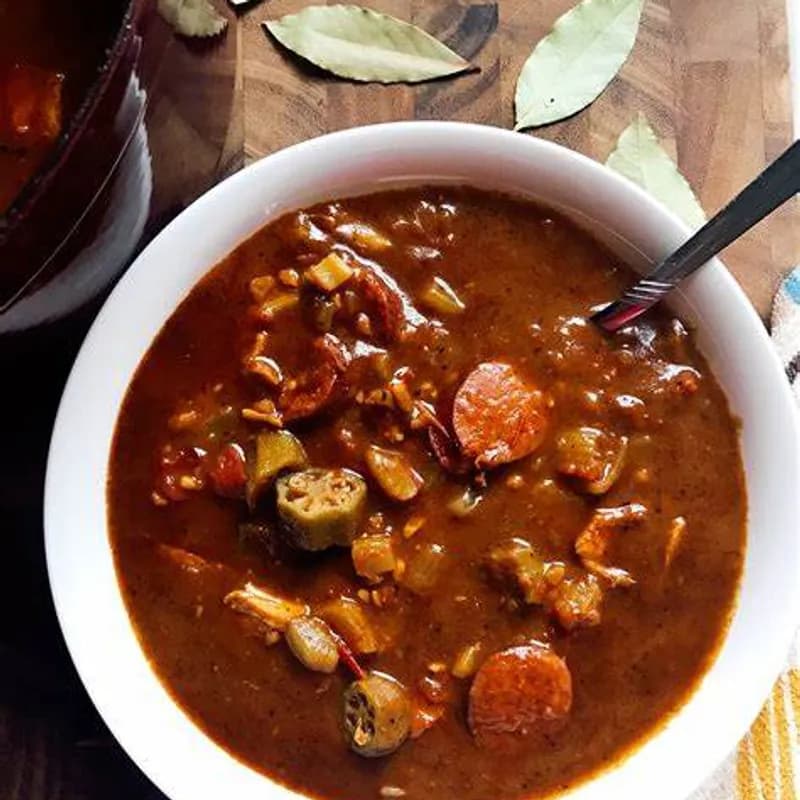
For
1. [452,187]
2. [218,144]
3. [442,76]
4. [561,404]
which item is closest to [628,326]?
[561,404]

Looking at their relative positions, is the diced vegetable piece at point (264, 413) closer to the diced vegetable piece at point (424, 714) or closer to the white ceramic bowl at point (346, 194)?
the white ceramic bowl at point (346, 194)

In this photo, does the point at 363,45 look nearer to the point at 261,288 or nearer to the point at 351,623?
the point at 261,288

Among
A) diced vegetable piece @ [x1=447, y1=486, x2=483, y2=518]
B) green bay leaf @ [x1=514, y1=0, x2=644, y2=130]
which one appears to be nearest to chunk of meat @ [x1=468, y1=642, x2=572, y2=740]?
diced vegetable piece @ [x1=447, y1=486, x2=483, y2=518]

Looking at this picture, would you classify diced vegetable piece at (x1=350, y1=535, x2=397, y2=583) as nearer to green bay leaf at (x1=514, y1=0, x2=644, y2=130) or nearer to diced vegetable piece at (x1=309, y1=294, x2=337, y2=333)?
diced vegetable piece at (x1=309, y1=294, x2=337, y2=333)

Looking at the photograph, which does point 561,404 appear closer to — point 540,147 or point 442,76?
point 540,147

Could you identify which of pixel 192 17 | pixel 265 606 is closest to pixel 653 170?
pixel 192 17

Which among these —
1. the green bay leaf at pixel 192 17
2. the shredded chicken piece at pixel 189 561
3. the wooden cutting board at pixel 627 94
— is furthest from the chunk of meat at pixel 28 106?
the shredded chicken piece at pixel 189 561
